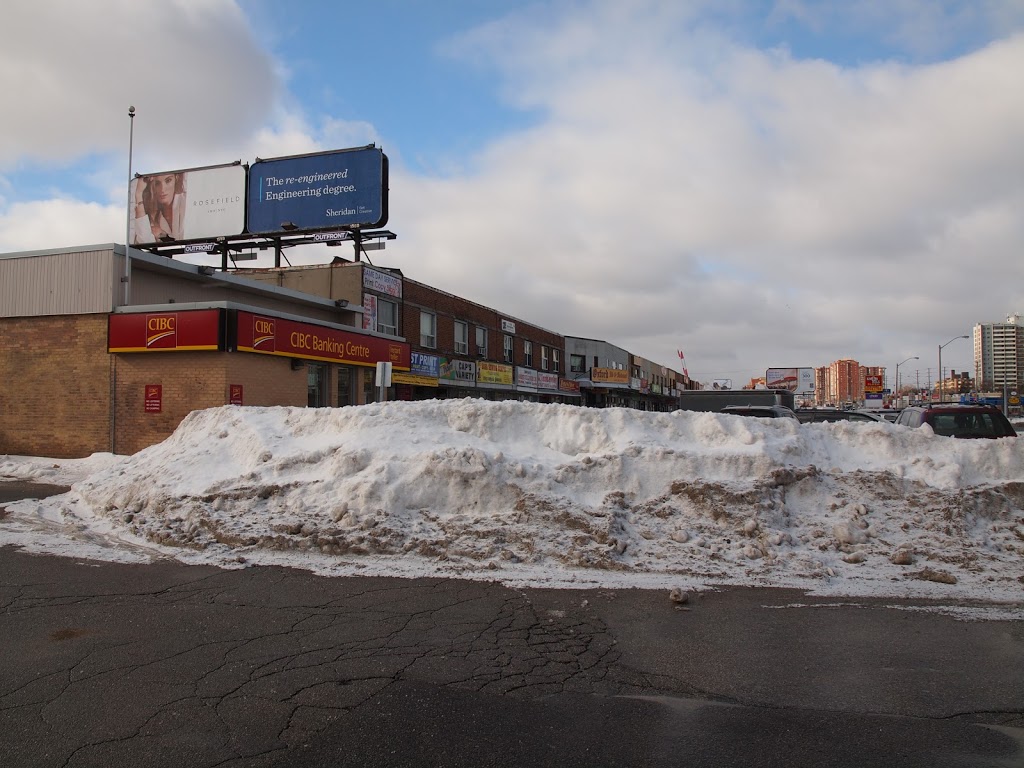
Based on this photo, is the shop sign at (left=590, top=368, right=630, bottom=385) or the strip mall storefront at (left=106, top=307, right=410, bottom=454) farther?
the shop sign at (left=590, top=368, right=630, bottom=385)

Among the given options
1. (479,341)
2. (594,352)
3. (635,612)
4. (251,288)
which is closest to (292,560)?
(635,612)

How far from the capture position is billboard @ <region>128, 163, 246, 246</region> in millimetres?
28375

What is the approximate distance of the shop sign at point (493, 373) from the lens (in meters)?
35.7

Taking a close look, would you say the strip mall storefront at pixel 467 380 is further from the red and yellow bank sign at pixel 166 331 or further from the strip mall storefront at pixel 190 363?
the red and yellow bank sign at pixel 166 331

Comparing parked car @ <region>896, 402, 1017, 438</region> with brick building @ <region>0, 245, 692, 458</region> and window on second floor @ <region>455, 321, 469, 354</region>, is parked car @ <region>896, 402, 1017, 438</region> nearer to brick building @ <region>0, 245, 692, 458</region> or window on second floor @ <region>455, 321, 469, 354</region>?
brick building @ <region>0, 245, 692, 458</region>

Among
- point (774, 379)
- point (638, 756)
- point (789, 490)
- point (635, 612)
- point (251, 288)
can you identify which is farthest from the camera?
point (774, 379)

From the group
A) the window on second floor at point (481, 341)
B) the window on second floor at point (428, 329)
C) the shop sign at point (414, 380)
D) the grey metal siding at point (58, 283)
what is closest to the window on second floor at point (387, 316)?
the window on second floor at point (428, 329)

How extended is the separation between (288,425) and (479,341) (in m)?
26.3

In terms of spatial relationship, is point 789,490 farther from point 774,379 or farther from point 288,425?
point 774,379

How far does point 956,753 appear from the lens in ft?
12.0

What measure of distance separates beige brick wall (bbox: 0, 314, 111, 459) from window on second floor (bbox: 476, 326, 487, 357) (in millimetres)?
20895

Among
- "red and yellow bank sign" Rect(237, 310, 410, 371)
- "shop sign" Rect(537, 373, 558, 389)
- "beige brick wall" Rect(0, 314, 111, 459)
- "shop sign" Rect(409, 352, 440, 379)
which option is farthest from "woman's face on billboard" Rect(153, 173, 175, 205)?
"shop sign" Rect(537, 373, 558, 389)

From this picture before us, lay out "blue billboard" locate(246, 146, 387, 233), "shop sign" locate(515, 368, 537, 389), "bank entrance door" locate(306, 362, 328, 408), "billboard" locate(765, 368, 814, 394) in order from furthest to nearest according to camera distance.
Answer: "billboard" locate(765, 368, 814, 394) < "shop sign" locate(515, 368, 537, 389) < "blue billboard" locate(246, 146, 387, 233) < "bank entrance door" locate(306, 362, 328, 408)

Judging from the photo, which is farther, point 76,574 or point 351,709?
point 76,574
